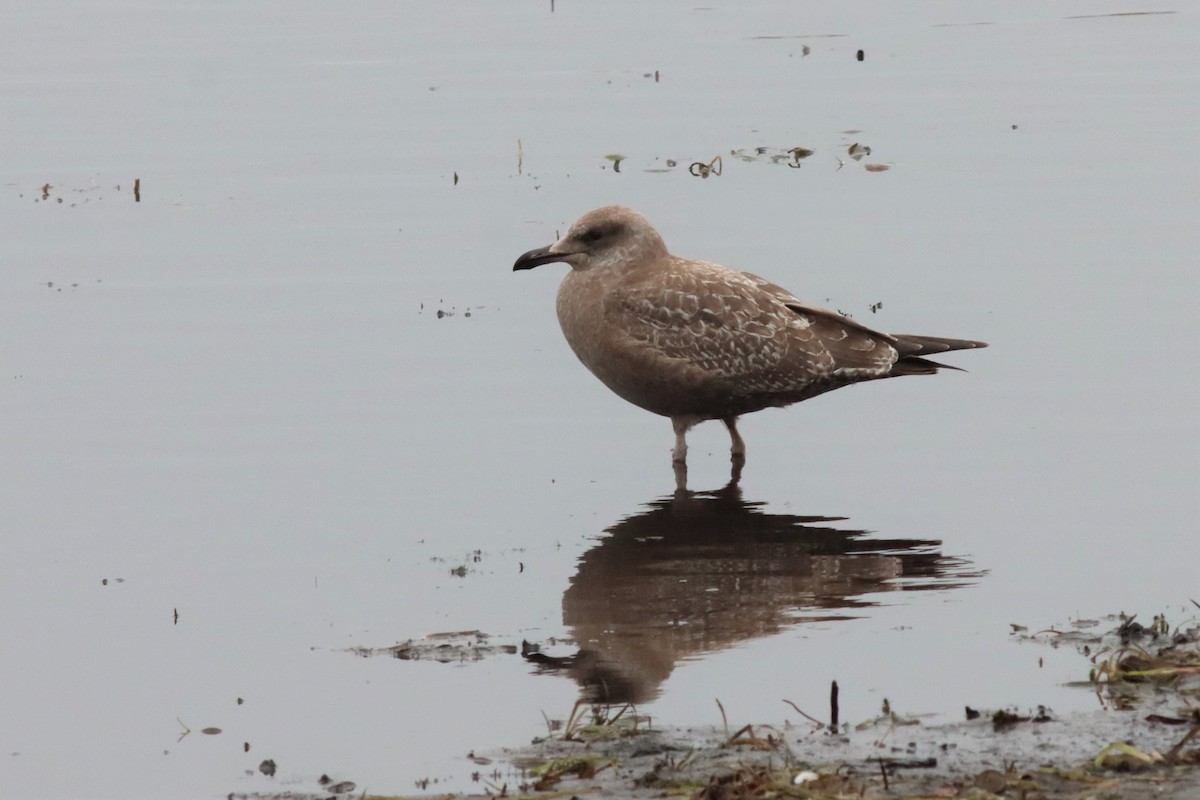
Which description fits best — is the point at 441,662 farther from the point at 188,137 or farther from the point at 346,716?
the point at 188,137

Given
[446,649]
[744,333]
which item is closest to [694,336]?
[744,333]

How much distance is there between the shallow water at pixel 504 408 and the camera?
9.10 meters

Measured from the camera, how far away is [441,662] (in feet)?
30.7

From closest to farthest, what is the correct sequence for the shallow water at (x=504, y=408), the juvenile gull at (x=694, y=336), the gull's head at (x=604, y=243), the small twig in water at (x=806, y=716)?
1. the small twig in water at (x=806, y=716)
2. the shallow water at (x=504, y=408)
3. the juvenile gull at (x=694, y=336)
4. the gull's head at (x=604, y=243)

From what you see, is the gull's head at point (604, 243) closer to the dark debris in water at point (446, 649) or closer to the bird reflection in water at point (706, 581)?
the bird reflection in water at point (706, 581)

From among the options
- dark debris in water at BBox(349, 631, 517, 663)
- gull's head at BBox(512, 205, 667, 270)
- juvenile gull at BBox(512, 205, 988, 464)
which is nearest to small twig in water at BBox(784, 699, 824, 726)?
dark debris in water at BBox(349, 631, 517, 663)

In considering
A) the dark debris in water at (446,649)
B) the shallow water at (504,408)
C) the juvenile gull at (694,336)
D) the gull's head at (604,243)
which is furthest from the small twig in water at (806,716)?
the gull's head at (604,243)

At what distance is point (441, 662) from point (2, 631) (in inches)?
91.2

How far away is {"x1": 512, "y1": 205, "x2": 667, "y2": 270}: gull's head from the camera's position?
1283cm

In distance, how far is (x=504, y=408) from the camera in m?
13.6

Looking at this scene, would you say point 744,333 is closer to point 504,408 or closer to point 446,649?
point 504,408

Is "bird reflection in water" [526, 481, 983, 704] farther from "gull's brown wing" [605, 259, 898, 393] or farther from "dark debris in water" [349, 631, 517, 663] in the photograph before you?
"gull's brown wing" [605, 259, 898, 393]

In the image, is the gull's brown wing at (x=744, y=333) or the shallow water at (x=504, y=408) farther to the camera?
the gull's brown wing at (x=744, y=333)

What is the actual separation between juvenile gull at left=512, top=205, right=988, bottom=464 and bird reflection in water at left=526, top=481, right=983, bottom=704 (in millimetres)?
860
